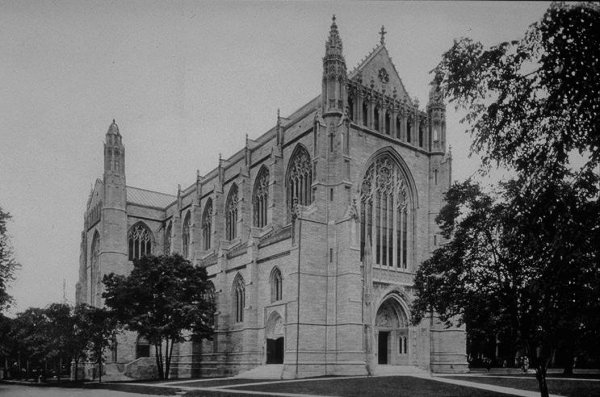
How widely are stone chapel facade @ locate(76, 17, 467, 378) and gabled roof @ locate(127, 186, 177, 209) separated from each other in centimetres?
2526

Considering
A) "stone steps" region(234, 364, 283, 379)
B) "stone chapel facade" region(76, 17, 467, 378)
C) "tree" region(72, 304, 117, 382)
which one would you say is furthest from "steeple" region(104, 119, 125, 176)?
"stone steps" region(234, 364, 283, 379)

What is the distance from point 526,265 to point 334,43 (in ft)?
81.7

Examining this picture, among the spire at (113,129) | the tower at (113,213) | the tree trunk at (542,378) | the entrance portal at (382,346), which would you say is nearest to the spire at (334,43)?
the entrance portal at (382,346)

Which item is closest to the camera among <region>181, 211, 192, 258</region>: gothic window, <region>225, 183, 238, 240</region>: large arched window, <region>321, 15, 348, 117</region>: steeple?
<region>321, 15, 348, 117</region>: steeple

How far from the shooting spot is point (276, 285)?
4122 cm

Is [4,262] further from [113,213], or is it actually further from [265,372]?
[113,213]

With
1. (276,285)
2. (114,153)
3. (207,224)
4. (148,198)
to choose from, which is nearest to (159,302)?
(276,285)

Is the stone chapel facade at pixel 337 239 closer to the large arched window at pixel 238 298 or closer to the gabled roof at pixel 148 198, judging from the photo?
the large arched window at pixel 238 298

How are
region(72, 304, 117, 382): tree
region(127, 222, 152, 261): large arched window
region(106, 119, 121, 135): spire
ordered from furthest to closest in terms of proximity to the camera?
region(127, 222, 152, 261): large arched window
region(106, 119, 121, 135): spire
region(72, 304, 117, 382): tree

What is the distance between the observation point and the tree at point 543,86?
36.4 feet

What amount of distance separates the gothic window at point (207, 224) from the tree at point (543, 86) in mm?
48637

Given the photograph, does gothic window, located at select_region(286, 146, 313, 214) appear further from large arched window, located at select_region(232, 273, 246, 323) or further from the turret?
the turret

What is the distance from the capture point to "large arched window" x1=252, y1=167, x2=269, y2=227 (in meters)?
50.2

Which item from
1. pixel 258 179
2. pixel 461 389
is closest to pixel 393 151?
pixel 258 179
